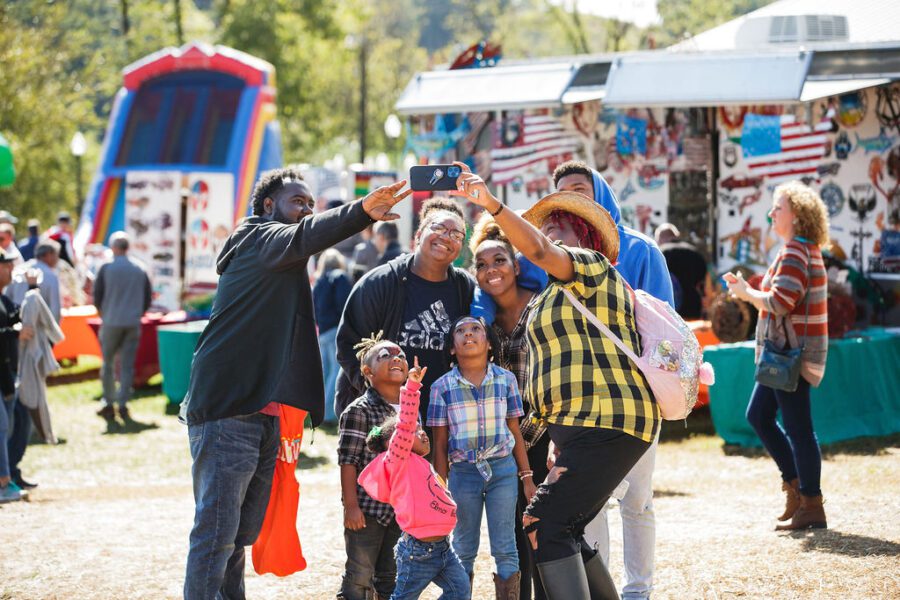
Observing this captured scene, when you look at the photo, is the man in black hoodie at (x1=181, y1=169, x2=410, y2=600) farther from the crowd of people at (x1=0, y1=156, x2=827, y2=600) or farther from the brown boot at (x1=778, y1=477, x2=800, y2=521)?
the brown boot at (x1=778, y1=477, x2=800, y2=521)

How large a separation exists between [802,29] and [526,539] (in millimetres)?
8027

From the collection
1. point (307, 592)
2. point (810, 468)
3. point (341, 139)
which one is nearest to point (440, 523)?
point (307, 592)

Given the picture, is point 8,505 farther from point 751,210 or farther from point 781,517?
point 751,210

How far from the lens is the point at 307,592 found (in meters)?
5.77

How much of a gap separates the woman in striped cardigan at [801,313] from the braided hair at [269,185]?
2.81m

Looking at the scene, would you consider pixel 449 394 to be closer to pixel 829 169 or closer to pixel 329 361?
pixel 329 361

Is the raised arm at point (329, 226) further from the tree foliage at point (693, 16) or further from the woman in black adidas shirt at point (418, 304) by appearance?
the tree foliage at point (693, 16)

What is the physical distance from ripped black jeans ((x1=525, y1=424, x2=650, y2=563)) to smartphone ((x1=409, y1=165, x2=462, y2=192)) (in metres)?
0.94

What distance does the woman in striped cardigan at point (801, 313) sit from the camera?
6.39 meters

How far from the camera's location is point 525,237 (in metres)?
3.64

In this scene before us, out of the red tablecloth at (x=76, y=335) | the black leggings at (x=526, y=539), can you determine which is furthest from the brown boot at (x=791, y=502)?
the red tablecloth at (x=76, y=335)

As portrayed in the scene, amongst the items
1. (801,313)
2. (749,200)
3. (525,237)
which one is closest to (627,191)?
(749,200)

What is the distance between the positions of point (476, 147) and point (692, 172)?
2.59 m

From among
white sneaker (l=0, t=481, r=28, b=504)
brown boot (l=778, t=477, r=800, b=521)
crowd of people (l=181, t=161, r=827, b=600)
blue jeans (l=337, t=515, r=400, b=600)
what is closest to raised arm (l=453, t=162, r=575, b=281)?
crowd of people (l=181, t=161, r=827, b=600)
